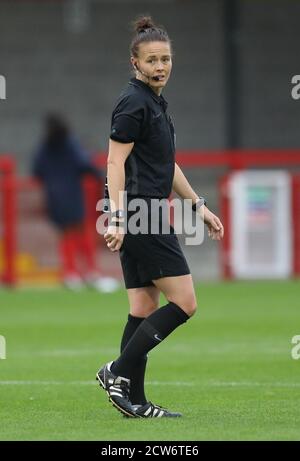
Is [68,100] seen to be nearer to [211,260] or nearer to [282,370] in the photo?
[211,260]

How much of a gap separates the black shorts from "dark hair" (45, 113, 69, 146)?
35.9 ft

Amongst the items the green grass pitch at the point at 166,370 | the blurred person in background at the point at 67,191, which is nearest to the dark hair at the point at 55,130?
the blurred person in background at the point at 67,191

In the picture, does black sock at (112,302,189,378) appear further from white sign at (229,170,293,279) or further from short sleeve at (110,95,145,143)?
white sign at (229,170,293,279)

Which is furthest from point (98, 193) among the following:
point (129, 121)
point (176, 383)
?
point (129, 121)

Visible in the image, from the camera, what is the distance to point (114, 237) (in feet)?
23.9

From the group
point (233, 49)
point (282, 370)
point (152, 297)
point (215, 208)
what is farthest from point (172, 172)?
point (233, 49)

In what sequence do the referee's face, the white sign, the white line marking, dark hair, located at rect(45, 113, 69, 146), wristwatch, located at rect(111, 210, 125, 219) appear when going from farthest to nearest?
the white sign, dark hair, located at rect(45, 113, 69, 146), the white line marking, the referee's face, wristwatch, located at rect(111, 210, 125, 219)

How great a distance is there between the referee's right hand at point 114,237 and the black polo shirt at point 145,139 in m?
0.29

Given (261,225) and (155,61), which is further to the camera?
(261,225)

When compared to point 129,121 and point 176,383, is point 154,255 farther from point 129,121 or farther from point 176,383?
point 176,383

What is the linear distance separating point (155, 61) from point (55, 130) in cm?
1111

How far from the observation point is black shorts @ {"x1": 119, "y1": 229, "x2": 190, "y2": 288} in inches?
294

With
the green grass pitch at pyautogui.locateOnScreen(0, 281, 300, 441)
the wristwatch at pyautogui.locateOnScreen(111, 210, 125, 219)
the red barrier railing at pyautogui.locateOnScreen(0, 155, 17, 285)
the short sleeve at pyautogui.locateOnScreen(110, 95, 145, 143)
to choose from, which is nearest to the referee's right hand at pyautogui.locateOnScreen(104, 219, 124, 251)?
the wristwatch at pyautogui.locateOnScreen(111, 210, 125, 219)
